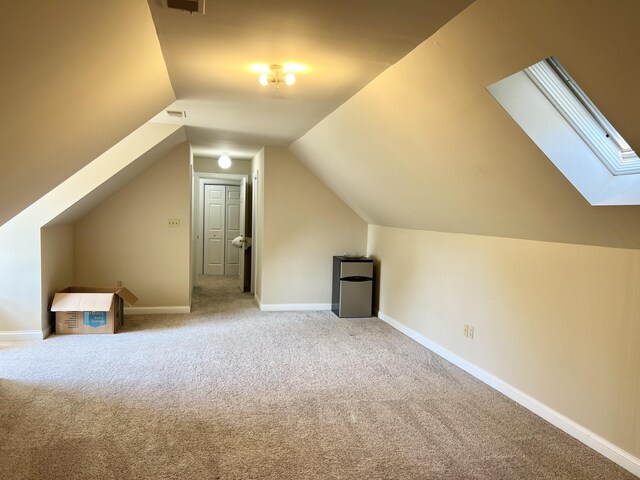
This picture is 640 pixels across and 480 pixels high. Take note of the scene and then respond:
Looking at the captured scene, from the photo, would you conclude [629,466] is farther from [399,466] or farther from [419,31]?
[419,31]

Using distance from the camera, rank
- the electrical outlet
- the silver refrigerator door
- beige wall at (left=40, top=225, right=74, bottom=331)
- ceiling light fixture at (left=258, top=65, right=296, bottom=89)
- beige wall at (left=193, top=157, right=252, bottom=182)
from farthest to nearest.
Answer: beige wall at (left=193, top=157, right=252, bottom=182) < the silver refrigerator door < beige wall at (left=40, top=225, right=74, bottom=331) < the electrical outlet < ceiling light fixture at (left=258, top=65, right=296, bottom=89)

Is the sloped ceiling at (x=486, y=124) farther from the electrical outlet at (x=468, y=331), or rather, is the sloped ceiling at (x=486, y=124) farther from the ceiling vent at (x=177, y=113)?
the ceiling vent at (x=177, y=113)

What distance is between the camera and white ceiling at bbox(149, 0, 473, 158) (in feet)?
6.56

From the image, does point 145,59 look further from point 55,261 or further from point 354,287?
point 354,287

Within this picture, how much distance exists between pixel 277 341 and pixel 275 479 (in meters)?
2.39

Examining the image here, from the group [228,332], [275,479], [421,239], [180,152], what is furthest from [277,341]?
[180,152]

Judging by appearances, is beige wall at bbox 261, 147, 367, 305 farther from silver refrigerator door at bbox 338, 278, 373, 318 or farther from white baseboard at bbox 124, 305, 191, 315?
white baseboard at bbox 124, 305, 191, 315

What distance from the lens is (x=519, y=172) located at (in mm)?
2635

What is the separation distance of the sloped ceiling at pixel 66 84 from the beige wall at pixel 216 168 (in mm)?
4282

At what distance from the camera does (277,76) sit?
115 inches

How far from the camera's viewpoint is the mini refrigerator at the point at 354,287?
5742 mm

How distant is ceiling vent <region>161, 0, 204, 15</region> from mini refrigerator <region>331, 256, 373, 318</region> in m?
4.04

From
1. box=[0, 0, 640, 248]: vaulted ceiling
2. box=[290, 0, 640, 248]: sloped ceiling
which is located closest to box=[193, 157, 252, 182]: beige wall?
box=[290, 0, 640, 248]: sloped ceiling

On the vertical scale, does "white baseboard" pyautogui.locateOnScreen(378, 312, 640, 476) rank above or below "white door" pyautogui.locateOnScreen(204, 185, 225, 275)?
below
